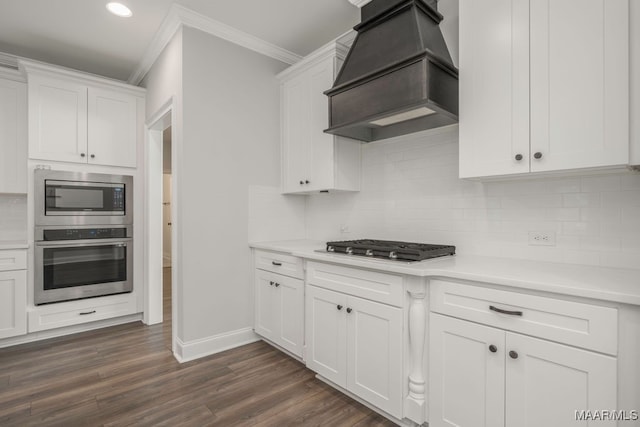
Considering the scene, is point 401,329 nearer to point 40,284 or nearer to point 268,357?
point 268,357

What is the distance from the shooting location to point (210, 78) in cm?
283

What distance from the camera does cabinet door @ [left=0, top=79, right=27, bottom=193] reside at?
10.5ft

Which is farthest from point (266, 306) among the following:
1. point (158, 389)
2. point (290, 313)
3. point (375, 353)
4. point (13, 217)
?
point (13, 217)

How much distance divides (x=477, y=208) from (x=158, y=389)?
2.47 m

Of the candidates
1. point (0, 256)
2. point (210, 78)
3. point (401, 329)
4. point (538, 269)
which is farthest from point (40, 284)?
point (538, 269)

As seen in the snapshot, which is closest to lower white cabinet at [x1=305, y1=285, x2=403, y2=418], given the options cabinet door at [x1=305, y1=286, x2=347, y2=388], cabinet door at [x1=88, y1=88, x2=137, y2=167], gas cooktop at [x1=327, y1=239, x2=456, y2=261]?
cabinet door at [x1=305, y1=286, x2=347, y2=388]

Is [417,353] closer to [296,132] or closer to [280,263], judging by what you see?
[280,263]

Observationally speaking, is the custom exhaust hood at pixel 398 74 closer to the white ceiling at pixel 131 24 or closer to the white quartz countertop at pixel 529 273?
the white ceiling at pixel 131 24

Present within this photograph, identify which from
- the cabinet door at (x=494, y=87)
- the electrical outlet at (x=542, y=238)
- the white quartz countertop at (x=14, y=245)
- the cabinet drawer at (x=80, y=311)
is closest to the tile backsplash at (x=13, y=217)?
the white quartz countertop at (x=14, y=245)

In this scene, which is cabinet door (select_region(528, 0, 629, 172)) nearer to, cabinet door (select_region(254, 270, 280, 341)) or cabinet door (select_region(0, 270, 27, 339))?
cabinet door (select_region(254, 270, 280, 341))

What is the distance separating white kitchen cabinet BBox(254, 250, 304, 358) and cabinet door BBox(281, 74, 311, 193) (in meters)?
0.75

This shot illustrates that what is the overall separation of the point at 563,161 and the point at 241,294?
101 inches

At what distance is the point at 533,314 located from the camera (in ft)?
4.38

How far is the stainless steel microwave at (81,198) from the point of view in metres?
3.16
